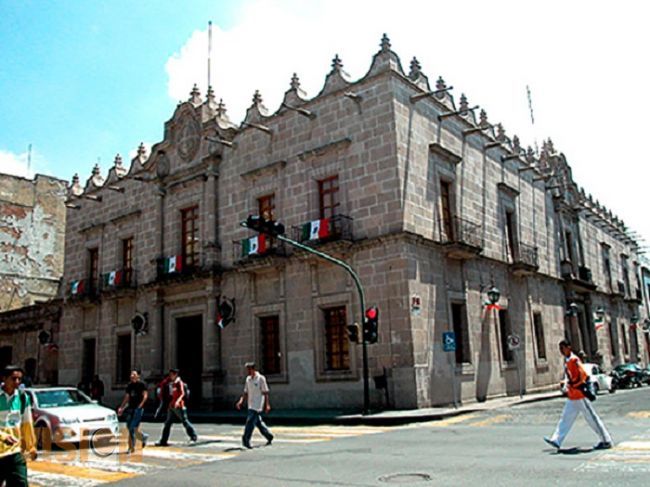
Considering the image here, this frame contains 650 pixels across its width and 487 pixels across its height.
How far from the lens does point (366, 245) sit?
19578 millimetres

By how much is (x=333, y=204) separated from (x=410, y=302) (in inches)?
183

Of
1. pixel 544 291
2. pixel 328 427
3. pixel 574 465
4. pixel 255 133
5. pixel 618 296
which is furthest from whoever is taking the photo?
pixel 618 296

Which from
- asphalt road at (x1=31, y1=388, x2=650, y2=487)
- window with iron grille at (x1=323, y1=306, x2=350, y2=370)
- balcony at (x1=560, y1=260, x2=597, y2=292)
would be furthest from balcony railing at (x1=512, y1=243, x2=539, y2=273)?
asphalt road at (x1=31, y1=388, x2=650, y2=487)

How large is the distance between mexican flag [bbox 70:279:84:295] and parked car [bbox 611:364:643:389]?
82.7 feet

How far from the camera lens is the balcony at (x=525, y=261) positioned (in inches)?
987

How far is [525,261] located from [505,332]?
3810mm

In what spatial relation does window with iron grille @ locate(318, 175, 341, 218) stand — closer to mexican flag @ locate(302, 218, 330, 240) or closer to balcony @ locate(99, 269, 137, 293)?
mexican flag @ locate(302, 218, 330, 240)

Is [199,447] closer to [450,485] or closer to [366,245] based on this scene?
[450,485]

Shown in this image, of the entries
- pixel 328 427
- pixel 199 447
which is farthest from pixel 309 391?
pixel 199 447

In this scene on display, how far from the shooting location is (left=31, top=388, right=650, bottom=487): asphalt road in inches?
298

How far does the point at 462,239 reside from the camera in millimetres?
21875

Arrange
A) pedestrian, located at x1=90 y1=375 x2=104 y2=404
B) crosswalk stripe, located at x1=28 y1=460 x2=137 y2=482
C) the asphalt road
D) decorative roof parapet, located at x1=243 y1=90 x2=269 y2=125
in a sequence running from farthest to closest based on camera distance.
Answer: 1. pedestrian, located at x1=90 y1=375 x2=104 y2=404
2. decorative roof parapet, located at x1=243 y1=90 x2=269 y2=125
3. crosswalk stripe, located at x1=28 y1=460 x2=137 y2=482
4. the asphalt road

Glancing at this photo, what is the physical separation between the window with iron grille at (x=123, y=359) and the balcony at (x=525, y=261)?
17.1 m

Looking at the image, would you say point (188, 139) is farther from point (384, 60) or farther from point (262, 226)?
point (262, 226)
